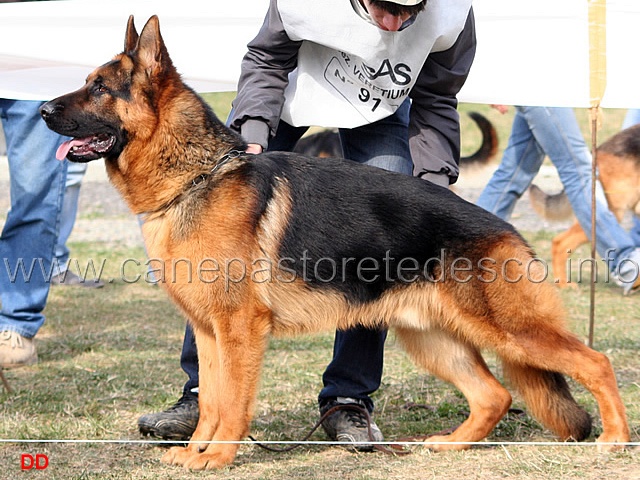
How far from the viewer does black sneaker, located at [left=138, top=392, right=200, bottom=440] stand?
12.4ft

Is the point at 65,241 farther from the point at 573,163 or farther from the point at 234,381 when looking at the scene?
the point at 234,381

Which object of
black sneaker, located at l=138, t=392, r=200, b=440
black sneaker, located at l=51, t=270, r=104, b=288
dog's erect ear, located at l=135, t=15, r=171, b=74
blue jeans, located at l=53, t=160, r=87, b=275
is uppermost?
dog's erect ear, located at l=135, t=15, r=171, b=74

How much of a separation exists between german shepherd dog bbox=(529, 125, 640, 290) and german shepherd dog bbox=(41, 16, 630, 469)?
3719mm

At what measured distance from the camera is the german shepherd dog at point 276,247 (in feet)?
10.9

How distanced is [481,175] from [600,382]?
551cm

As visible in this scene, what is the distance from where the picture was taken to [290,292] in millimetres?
3463

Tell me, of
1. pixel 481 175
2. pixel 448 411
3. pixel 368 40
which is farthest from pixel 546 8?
pixel 481 175

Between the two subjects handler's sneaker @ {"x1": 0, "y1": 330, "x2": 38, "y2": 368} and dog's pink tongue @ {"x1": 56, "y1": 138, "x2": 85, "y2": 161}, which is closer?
dog's pink tongue @ {"x1": 56, "y1": 138, "x2": 85, "y2": 161}

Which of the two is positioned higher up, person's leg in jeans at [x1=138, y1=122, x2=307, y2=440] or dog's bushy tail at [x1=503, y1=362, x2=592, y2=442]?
dog's bushy tail at [x1=503, y1=362, x2=592, y2=442]

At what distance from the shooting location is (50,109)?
10.8ft

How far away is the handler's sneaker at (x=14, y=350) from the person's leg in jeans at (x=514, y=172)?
157 inches

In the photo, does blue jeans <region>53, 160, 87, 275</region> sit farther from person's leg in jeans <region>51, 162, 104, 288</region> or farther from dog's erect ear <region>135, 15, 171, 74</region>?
dog's erect ear <region>135, 15, 171, 74</region>

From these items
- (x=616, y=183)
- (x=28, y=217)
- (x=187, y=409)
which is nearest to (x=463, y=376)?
(x=187, y=409)

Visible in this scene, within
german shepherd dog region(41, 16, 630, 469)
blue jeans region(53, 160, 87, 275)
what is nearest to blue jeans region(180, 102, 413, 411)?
german shepherd dog region(41, 16, 630, 469)
